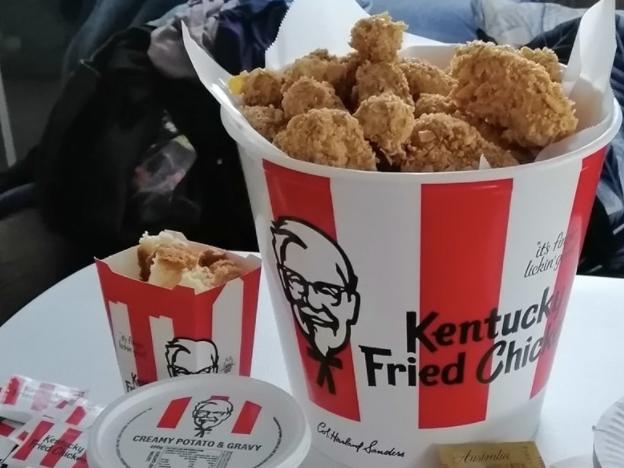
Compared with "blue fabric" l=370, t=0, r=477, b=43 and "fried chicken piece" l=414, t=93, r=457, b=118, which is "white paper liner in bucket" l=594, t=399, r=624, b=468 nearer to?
"fried chicken piece" l=414, t=93, r=457, b=118

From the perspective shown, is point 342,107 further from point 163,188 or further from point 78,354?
point 163,188

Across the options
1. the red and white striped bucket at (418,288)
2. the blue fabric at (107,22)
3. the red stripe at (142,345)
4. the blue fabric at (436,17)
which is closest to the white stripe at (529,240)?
the red and white striped bucket at (418,288)

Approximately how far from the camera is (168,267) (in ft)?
1.87


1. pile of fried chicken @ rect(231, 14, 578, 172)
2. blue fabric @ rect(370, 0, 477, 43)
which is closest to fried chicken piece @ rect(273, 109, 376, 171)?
pile of fried chicken @ rect(231, 14, 578, 172)

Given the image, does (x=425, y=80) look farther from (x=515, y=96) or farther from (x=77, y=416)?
(x=77, y=416)

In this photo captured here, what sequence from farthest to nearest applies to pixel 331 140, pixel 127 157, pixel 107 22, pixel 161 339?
1. pixel 107 22
2. pixel 127 157
3. pixel 161 339
4. pixel 331 140

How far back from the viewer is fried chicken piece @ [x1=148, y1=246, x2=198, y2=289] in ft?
1.87

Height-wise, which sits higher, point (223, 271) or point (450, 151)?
point (450, 151)

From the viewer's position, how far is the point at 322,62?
0.55 metres

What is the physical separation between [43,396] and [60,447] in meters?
0.06

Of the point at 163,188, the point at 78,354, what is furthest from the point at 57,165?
the point at 78,354

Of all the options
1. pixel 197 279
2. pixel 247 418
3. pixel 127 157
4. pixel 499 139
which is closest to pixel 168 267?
pixel 197 279

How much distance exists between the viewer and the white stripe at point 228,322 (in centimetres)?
57

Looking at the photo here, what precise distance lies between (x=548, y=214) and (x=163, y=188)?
36.5 inches
